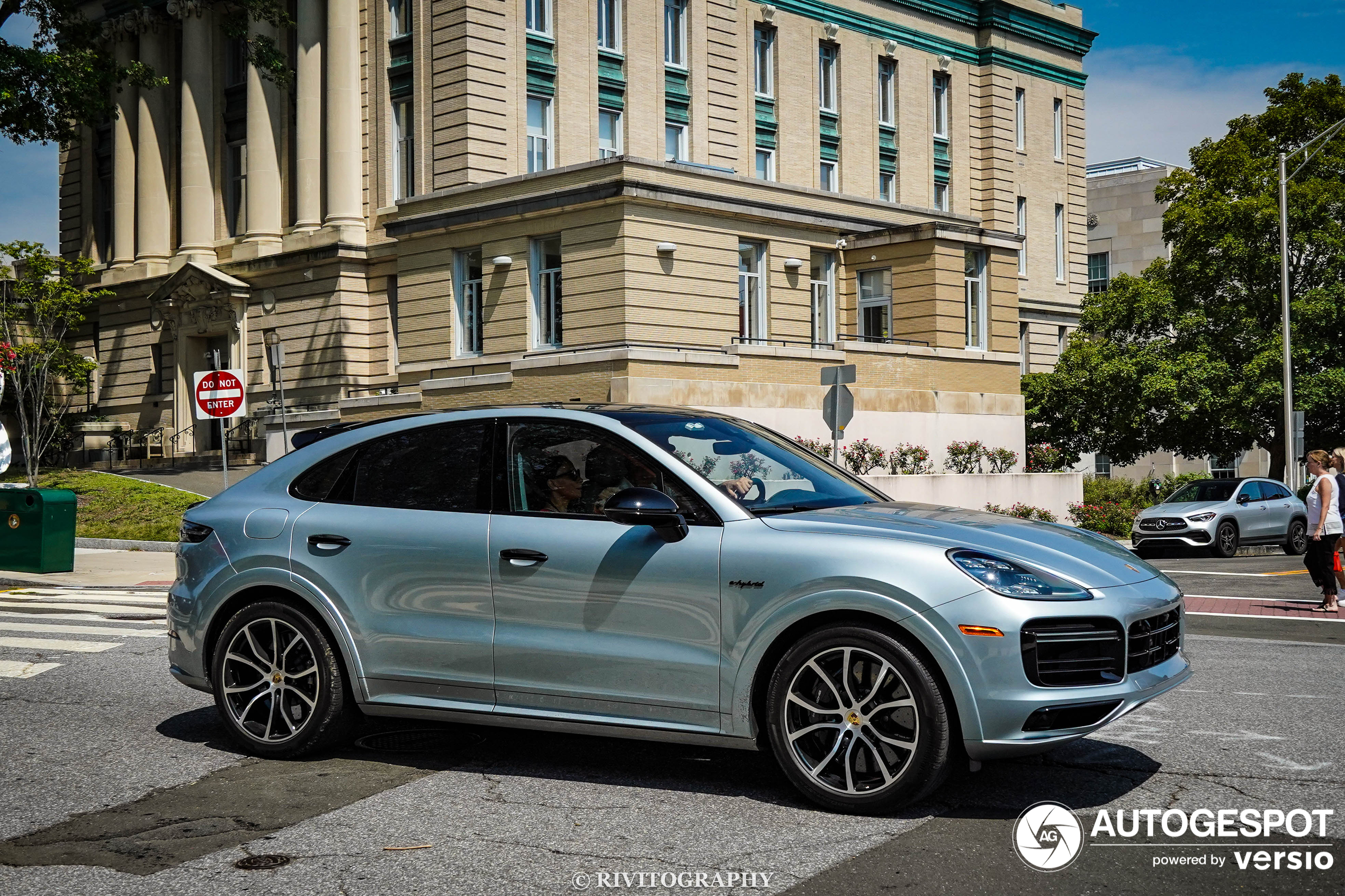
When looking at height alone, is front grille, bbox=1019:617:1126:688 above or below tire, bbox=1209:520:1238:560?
above

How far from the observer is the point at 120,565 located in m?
19.5

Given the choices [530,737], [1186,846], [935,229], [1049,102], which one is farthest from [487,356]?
[1049,102]

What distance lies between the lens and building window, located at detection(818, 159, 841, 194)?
1766 inches

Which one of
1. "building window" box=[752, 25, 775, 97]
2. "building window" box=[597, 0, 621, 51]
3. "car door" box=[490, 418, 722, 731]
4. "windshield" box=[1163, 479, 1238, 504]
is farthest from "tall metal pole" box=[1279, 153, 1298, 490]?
"car door" box=[490, 418, 722, 731]

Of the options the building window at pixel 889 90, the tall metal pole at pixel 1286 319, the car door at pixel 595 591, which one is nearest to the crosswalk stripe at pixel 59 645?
the car door at pixel 595 591

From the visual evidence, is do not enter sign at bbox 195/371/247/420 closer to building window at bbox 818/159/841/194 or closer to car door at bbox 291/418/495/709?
car door at bbox 291/418/495/709

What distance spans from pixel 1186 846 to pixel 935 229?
3018cm

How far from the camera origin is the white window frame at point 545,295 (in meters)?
31.5

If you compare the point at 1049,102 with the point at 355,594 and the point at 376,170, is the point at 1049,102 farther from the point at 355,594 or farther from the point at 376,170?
the point at 355,594

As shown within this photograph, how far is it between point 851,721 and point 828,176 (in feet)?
137

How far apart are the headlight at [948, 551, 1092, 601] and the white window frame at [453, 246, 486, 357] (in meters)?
28.8

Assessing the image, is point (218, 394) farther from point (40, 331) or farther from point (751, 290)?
point (40, 331)

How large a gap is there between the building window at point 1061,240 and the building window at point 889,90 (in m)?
11.1

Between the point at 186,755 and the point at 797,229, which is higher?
the point at 797,229
